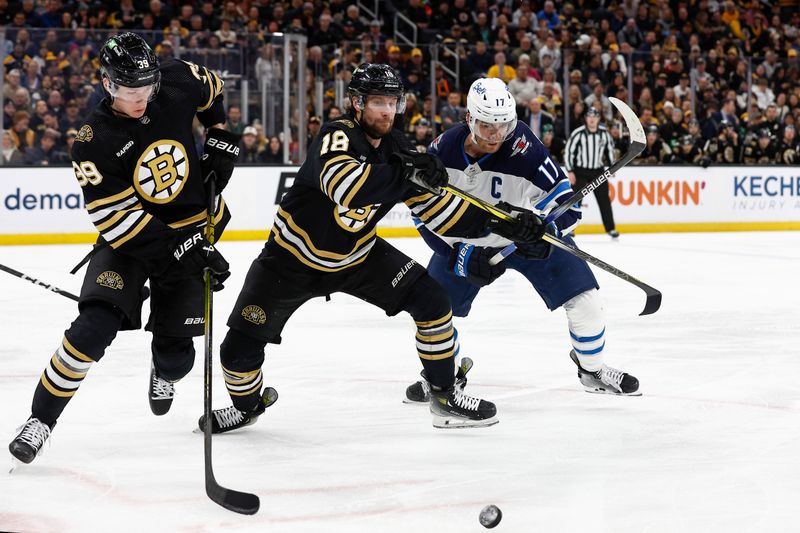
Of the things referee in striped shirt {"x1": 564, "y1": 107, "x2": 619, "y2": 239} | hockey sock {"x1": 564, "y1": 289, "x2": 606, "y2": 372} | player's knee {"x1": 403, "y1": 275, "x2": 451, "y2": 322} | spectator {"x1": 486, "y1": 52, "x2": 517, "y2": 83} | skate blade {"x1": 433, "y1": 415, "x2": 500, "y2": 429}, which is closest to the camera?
player's knee {"x1": 403, "y1": 275, "x2": 451, "y2": 322}

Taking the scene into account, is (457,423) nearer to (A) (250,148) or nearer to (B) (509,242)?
(B) (509,242)

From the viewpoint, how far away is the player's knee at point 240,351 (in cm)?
325

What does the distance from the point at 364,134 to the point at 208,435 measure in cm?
93

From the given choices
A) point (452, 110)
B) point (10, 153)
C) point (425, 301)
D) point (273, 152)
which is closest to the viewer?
point (425, 301)

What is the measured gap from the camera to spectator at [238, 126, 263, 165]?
976 cm

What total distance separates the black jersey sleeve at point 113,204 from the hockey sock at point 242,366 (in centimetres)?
41

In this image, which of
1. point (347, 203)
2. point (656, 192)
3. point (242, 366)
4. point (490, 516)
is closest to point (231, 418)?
point (242, 366)

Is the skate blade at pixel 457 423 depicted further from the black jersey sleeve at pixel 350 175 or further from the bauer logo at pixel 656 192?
the bauer logo at pixel 656 192

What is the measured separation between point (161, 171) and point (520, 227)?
3.35 feet

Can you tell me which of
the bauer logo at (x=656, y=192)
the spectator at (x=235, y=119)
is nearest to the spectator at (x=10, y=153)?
the spectator at (x=235, y=119)

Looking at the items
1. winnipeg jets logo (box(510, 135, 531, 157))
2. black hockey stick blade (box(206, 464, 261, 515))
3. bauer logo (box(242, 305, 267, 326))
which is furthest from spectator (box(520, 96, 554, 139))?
black hockey stick blade (box(206, 464, 261, 515))

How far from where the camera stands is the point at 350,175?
2.98m

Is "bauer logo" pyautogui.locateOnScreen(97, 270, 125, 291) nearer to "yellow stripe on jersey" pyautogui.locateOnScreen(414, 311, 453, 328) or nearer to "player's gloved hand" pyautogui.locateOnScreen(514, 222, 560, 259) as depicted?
"yellow stripe on jersey" pyautogui.locateOnScreen(414, 311, 453, 328)

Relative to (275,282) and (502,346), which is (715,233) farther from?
(275,282)
